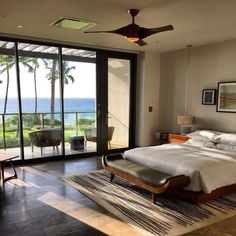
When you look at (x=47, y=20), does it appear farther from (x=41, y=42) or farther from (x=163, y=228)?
(x=163, y=228)

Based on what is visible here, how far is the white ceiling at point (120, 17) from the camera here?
304cm

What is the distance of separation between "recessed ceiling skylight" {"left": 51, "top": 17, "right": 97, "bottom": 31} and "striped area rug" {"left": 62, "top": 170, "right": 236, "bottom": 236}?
2.57 meters

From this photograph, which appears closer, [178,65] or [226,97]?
[226,97]

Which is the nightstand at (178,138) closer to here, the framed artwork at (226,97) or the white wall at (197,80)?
the white wall at (197,80)

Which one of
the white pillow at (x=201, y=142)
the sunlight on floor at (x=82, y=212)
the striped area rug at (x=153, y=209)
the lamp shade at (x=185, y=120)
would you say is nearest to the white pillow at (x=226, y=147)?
the white pillow at (x=201, y=142)

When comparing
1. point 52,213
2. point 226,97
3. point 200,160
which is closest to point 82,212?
point 52,213

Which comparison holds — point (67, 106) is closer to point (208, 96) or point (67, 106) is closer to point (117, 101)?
point (117, 101)

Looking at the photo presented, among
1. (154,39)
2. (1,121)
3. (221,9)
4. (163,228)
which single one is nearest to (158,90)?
(154,39)

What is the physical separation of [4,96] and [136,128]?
3.30 m

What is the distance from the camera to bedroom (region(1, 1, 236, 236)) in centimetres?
331

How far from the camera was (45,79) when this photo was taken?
5.23 meters

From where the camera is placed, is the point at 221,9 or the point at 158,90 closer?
the point at 221,9

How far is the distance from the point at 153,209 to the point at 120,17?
8.91 feet

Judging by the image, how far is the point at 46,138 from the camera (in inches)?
214
